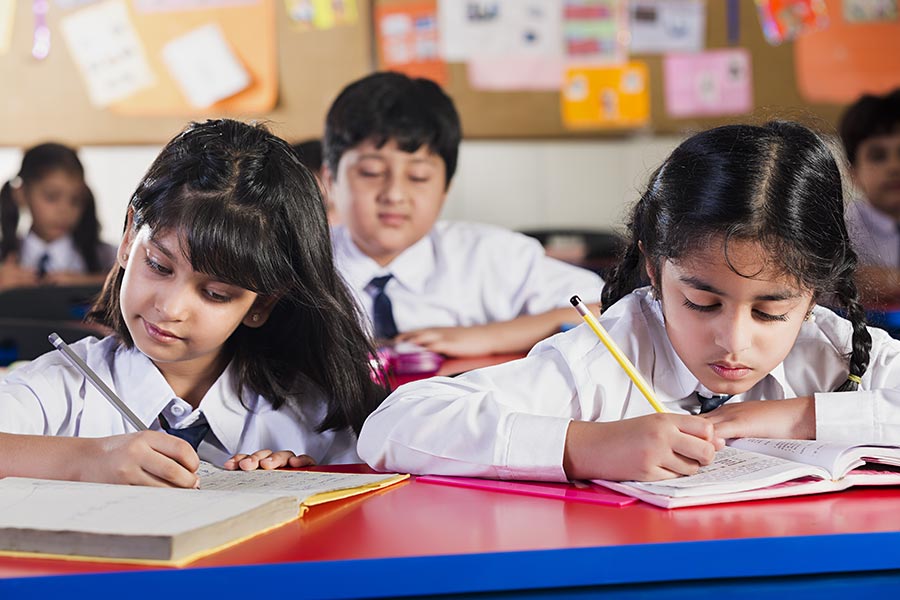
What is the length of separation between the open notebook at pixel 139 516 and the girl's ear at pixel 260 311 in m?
0.41

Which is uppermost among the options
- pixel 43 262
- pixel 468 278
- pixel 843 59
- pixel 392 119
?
pixel 843 59

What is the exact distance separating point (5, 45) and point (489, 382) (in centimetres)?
330

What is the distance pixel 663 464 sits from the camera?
942mm

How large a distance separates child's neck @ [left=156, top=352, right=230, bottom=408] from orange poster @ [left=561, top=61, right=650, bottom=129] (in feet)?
9.46

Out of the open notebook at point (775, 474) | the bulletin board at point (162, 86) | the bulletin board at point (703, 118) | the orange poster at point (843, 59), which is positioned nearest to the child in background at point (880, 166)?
the bulletin board at point (703, 118)

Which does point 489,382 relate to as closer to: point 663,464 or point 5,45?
point 663,464

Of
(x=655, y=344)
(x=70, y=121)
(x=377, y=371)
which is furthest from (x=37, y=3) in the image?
(x=655, y=344)

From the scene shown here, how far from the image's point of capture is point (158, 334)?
4.04 ft

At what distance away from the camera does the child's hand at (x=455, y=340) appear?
6.30 feet

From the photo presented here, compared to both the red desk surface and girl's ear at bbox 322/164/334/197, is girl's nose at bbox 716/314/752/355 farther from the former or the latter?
girl's ear at bbox 322/164/334/197

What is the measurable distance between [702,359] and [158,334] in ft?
1.91

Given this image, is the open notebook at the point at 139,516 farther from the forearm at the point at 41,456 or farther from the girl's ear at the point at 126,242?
the girl's ear at the point at 126,242

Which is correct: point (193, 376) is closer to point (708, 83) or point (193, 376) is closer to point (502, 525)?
point (502, 525)

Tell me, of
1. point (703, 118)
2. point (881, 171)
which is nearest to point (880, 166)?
point (881, 171)
